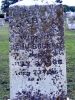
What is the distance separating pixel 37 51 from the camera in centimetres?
641

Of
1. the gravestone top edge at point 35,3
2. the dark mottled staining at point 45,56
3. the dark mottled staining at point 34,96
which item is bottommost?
the dark mottled staining at point 34,96

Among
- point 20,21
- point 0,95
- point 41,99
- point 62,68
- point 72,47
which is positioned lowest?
point 72,47

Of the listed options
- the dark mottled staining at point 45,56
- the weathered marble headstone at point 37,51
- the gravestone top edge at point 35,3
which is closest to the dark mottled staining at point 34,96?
the weathered marble headstone at point 37,51

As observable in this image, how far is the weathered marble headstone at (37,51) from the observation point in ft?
20.8

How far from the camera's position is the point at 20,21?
20.8 feet

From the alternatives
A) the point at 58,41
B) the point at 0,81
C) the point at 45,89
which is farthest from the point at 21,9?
the point at 0,81

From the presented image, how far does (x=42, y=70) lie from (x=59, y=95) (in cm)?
41

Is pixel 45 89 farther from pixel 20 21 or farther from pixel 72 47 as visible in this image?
pixel 72 47

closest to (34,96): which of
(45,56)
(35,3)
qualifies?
(45,56)

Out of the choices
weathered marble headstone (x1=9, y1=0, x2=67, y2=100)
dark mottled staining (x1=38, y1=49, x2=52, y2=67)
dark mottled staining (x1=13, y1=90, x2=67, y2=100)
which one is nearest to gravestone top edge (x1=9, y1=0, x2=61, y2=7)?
weathered marble headstone (x1=9, y1=0, x2=67, y2=100)

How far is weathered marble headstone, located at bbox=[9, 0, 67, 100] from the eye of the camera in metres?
6.34

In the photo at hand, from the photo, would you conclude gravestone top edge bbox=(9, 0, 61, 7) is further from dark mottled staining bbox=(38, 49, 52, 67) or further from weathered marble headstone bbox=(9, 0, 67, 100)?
dark mottled staining bbox=(38, 49, 52, 67)

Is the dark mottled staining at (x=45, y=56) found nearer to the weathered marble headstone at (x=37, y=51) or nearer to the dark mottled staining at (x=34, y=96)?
the weathered marble headstone at (x=37, y=51)

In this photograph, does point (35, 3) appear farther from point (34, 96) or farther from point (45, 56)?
point (34, 96)
